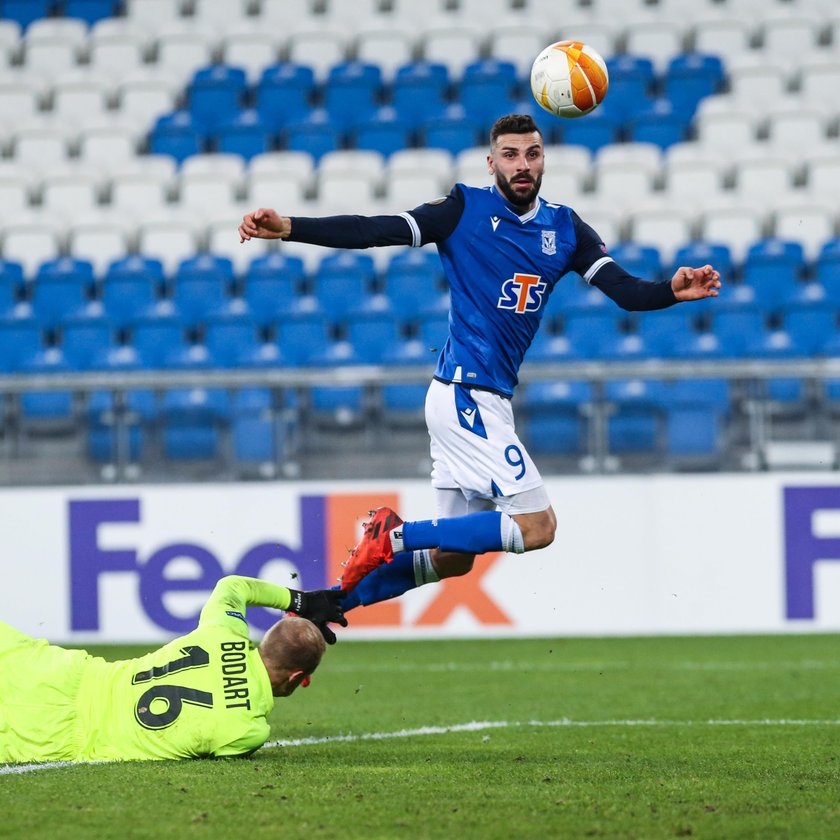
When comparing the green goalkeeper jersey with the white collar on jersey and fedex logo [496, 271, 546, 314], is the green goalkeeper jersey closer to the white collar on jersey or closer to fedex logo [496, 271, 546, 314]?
fedex logo [496, 271, 546, 314]

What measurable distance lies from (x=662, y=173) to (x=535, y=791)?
454 inches

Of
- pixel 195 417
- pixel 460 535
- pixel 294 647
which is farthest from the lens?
pixel 195 417

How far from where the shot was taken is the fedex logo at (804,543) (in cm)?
1105

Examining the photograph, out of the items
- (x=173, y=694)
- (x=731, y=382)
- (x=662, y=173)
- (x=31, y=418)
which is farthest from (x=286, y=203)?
(x=173, y=694)

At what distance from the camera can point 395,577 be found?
6.68m

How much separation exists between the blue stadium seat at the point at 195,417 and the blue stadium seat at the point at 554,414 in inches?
88.7

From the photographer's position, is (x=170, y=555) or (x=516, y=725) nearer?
(x=516, y=725)

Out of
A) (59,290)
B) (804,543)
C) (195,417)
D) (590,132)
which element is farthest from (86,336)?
(804,543)

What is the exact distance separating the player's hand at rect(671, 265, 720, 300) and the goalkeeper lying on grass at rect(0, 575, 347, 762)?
2.16 meters

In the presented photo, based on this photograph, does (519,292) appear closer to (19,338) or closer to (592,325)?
(592,325)

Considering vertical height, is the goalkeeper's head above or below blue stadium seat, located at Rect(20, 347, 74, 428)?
below

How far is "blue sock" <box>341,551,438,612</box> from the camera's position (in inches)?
261

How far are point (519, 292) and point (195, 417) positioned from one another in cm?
464

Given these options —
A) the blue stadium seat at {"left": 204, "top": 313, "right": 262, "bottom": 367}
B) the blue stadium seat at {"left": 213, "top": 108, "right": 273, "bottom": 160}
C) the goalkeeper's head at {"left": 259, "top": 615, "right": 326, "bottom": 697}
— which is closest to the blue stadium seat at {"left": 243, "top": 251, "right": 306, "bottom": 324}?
the blue stadium seat at {"left": 204, "top": 313, "right": 262, "bottom": 367}
